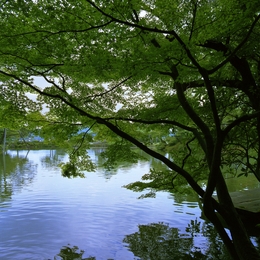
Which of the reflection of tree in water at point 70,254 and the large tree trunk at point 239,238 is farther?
the reflection of tree in water at point 70,254

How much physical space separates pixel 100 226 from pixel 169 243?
86.0 inches

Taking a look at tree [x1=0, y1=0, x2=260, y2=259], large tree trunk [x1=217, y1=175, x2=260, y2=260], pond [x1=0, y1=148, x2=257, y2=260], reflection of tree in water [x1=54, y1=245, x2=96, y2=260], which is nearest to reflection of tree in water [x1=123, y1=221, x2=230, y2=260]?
pond [x1=0, y1=148, x2=257, y2=260]

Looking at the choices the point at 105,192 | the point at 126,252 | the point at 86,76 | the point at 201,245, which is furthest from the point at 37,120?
the point at 105,192

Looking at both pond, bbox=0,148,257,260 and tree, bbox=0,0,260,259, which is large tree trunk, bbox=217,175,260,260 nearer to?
tree, bbox=0,0,260,259

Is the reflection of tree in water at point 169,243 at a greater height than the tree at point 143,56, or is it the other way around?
the tree at point 143,56

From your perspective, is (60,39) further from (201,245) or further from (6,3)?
(201,245)

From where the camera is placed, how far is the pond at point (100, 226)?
5902mm

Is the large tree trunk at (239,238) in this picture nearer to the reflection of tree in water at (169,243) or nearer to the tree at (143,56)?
the tree at (143,56)

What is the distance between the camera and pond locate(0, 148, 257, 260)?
590 cm

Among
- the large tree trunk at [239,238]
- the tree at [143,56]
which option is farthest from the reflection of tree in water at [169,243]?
the large tree trunk at [239,238]

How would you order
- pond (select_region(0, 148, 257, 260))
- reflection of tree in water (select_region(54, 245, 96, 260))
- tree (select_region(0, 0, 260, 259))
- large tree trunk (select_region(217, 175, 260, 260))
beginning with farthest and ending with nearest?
pond (select_region(0, 148, 257, 260)) → reflection of tree in water (select_region(54, 245, 96, 260)) → large tree trunk (select_region(217, 175, 260, 260)) → tree (select_region(0, 0, 260, 259))

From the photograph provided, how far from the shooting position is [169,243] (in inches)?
251

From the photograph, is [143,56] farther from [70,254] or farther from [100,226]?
[100,226]

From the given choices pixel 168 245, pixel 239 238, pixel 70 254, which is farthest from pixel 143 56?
pixel 168 245
